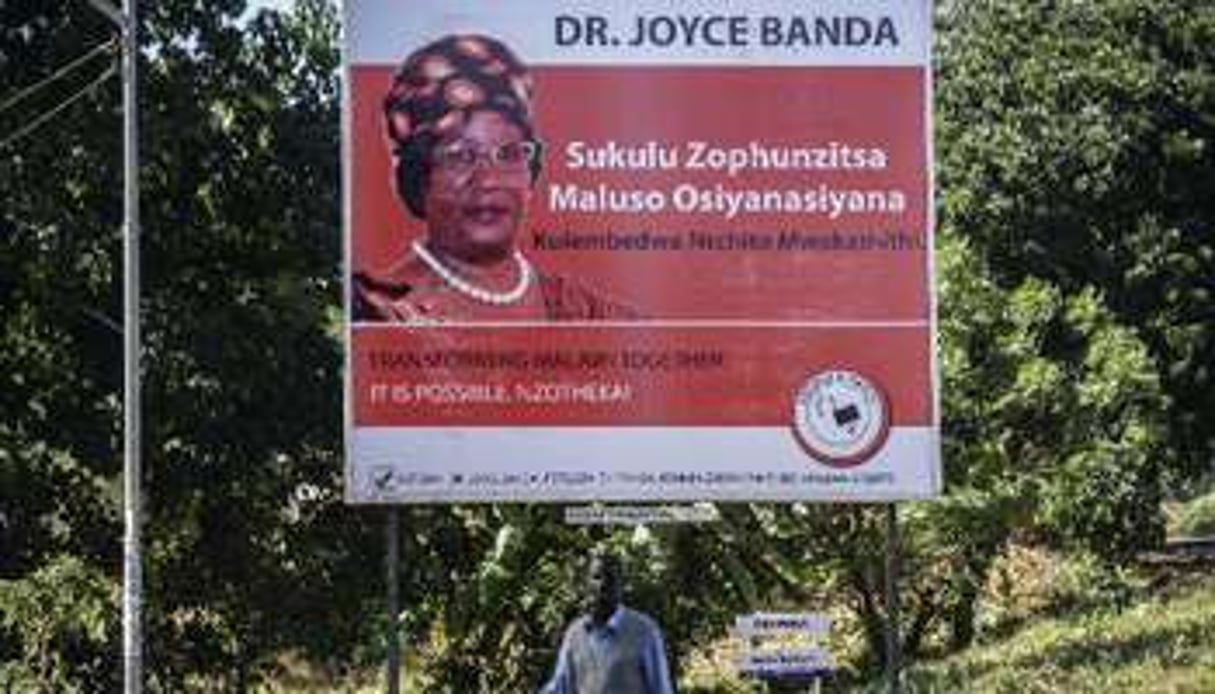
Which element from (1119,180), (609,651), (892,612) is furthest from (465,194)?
(1119,180)

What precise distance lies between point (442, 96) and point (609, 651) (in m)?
4.24

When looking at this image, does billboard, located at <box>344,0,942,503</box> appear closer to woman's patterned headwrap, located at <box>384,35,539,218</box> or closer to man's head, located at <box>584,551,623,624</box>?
woman's patterned headwrap, located at <box>384,35,539,218</box>

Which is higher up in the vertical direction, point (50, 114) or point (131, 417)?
point (50, 114)

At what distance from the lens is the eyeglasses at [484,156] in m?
13.0

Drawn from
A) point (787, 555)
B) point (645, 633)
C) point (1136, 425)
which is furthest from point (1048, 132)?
point (645, 633)

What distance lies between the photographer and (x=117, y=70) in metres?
17.0

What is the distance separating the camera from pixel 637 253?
13.0m

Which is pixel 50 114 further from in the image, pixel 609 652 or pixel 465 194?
pixel 609 652

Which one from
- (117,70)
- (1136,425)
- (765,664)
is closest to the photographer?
(765,664)

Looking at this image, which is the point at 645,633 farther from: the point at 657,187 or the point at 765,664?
the point at 657,187

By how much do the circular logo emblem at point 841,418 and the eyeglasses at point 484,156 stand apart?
86.2 inches

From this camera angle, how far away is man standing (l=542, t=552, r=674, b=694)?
10086 millimetres

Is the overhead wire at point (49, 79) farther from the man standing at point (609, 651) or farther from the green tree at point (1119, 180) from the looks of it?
the green tree at point (1119, 180)

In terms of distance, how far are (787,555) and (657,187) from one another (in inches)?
289
